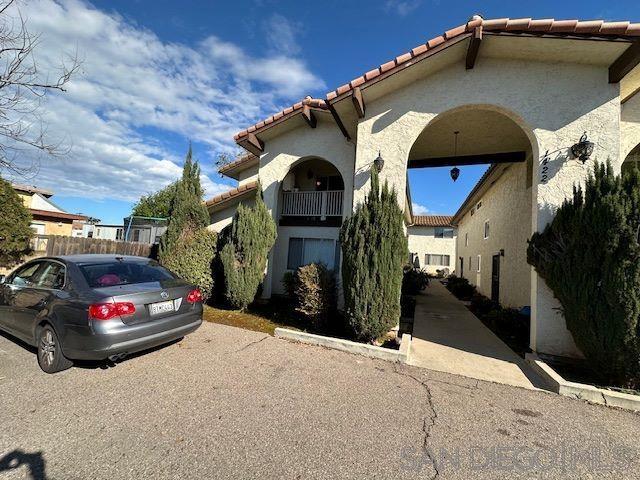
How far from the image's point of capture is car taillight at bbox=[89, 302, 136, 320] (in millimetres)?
3766

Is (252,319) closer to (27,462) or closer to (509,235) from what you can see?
(27,462)

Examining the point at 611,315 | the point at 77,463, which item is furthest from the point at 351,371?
the point at 611,315

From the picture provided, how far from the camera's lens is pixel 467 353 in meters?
5.74

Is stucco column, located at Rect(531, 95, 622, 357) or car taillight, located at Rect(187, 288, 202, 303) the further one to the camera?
stucco column, located at Rect(531, 95, 622, 357)

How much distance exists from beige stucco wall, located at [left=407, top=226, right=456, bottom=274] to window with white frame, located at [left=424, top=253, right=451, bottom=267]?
0.69 ft

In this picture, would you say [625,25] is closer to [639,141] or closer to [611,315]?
[639,141]

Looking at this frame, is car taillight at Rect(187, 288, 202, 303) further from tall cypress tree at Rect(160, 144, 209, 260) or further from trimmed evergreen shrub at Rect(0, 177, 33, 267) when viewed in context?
trimmed evergreen shrub at Rect(0, 177, 33, 267)

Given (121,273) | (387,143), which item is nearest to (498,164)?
(387,143)

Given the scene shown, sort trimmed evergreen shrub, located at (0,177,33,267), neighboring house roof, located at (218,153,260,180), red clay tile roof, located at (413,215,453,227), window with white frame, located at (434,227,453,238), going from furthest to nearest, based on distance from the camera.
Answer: red clay tile roof, located at (413,215,453,227), window with white frame, located at (434,227,453,238), neighboring house roof, located at (218,153,260,180), trimmed evergreen shrub, located at (0,177,33,267)

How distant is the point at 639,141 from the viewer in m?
6.10

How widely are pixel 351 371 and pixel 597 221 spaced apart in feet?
14.4

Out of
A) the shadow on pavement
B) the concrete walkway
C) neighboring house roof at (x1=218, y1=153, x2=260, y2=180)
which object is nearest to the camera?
the shadow on pavement

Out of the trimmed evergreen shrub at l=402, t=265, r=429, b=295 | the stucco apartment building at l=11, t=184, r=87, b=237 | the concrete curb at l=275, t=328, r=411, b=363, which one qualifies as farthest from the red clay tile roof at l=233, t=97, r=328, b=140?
the stucco apartment building at l=11, t=184, r=87, b=237

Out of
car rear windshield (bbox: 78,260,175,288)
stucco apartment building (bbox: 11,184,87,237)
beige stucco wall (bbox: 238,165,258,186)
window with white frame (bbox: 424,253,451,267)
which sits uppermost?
beige stucco wall (bbox: 238,165,258,186)
